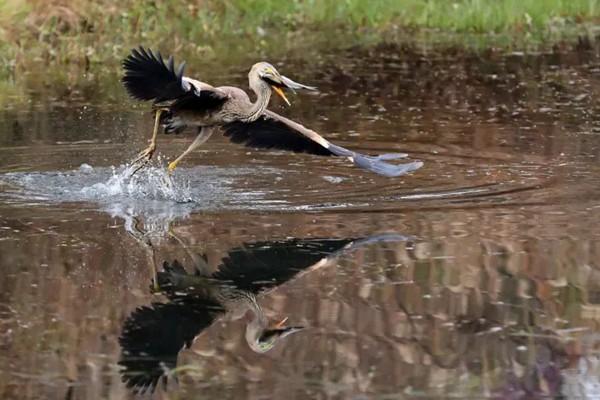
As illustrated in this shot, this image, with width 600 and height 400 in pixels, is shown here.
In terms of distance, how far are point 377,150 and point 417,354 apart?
555 centimetres

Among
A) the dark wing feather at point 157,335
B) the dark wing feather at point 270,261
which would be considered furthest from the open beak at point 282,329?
the dark wing feather at point 270,261

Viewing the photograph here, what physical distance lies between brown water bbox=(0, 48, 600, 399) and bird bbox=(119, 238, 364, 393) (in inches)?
0.6

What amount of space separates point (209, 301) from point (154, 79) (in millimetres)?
2303

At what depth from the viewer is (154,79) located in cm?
899

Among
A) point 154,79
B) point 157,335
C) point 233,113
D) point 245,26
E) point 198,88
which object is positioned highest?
point 154,79

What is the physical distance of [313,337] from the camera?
6.42m

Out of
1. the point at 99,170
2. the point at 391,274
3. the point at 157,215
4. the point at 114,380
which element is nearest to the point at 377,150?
the point at 99,170

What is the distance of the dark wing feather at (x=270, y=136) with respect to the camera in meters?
10.2

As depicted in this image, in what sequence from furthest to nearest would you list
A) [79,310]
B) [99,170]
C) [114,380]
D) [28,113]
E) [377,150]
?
[28,113]
[377,150]
[99,170]
[79,310]
[114,380]

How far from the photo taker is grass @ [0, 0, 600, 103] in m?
16.9

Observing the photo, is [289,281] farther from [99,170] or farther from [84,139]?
[84,139]

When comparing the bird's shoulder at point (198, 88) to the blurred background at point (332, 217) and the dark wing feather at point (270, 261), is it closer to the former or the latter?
the blurred background at point (332, 217)

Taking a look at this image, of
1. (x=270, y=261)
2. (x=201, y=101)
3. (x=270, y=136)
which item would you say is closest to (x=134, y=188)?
(x=201, y=101)

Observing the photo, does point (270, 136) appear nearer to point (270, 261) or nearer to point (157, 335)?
point (270, 261)
